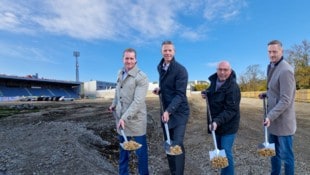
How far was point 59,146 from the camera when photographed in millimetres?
7051

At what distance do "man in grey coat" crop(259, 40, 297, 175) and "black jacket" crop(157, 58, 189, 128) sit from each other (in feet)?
3.64

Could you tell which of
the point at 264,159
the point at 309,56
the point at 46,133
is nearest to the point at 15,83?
the point at 309,56

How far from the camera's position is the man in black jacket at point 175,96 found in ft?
13.6

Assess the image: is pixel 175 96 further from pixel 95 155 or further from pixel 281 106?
pixel 95 155

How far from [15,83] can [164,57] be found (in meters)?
Result: 72.1

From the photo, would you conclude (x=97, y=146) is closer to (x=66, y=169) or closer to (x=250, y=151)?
(x=66, y=169)

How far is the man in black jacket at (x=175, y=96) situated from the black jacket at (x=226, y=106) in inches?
16.0

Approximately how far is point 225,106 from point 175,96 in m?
0.70

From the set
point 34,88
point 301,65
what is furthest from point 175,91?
point 34,88

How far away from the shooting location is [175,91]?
420cm

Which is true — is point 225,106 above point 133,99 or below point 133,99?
below

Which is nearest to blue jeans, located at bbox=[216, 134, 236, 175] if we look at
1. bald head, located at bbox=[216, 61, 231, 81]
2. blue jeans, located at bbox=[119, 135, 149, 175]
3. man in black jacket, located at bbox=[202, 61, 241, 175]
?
man in black jacket, located at bbox=[202, 61, 241, 175]

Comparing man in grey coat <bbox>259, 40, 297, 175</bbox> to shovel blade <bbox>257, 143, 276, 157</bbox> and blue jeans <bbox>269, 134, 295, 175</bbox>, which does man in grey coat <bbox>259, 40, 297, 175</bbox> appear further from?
shovel blade <bbox>257, 143, 276, 157</bbox>

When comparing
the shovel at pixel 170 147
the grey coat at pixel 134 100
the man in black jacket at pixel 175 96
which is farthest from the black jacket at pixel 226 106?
the grey coat at pixel 134 100
